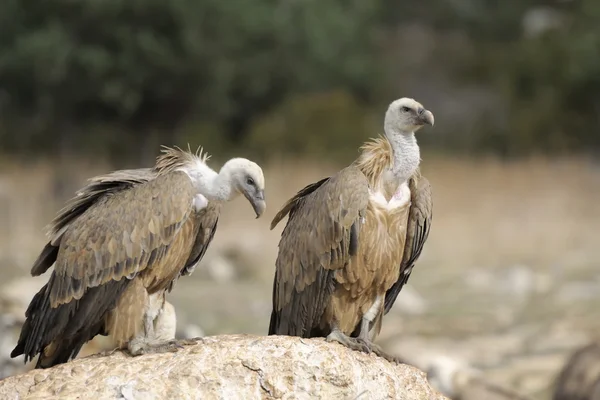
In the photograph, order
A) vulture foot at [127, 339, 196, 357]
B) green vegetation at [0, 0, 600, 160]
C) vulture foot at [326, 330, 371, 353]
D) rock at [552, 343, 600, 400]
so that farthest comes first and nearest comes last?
green vegetation at [0, 0, 600, 160]
rock at [552, 343, 600, 400]
vulture foot at [326, 330, 371, 353]
vulture foot at [127, 339, 196, 357]

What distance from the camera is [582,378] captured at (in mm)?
11867

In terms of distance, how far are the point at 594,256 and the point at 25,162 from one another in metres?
15.2

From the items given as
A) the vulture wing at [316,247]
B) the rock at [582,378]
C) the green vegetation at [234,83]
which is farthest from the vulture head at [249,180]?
the green vegetation at [234,83]

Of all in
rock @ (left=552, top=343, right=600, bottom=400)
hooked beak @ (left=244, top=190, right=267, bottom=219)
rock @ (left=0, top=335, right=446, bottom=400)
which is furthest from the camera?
rock @ (left=552, top=343, right=600, bottom=400)

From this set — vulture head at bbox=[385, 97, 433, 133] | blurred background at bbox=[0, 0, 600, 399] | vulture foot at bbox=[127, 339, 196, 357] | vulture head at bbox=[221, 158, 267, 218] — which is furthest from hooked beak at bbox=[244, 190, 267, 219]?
blurred background at bbox=[0, 0, 600, 399]

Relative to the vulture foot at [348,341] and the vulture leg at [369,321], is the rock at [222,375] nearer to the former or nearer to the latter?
the vulture foot at [348,341]

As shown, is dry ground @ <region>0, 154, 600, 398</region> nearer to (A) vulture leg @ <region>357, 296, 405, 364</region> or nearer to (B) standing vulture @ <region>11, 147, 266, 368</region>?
(A) vulture leg @ <region>357, 296, 405, 364</region>

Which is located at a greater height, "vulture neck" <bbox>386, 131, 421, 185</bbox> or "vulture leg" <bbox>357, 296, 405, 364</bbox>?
"vulture neck" <bbox>386, 131, 421, 185</bbox>

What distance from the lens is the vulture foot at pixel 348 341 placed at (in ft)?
24.7

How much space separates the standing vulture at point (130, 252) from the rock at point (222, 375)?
260mm

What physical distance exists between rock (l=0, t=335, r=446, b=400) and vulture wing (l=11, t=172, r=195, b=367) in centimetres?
34

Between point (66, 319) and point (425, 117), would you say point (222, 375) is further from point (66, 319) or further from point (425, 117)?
point (425, 117)

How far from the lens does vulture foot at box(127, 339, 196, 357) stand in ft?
23.4

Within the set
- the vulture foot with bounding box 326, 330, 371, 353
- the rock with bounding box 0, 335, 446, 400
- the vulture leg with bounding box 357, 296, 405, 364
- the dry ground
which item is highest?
the dry ground
